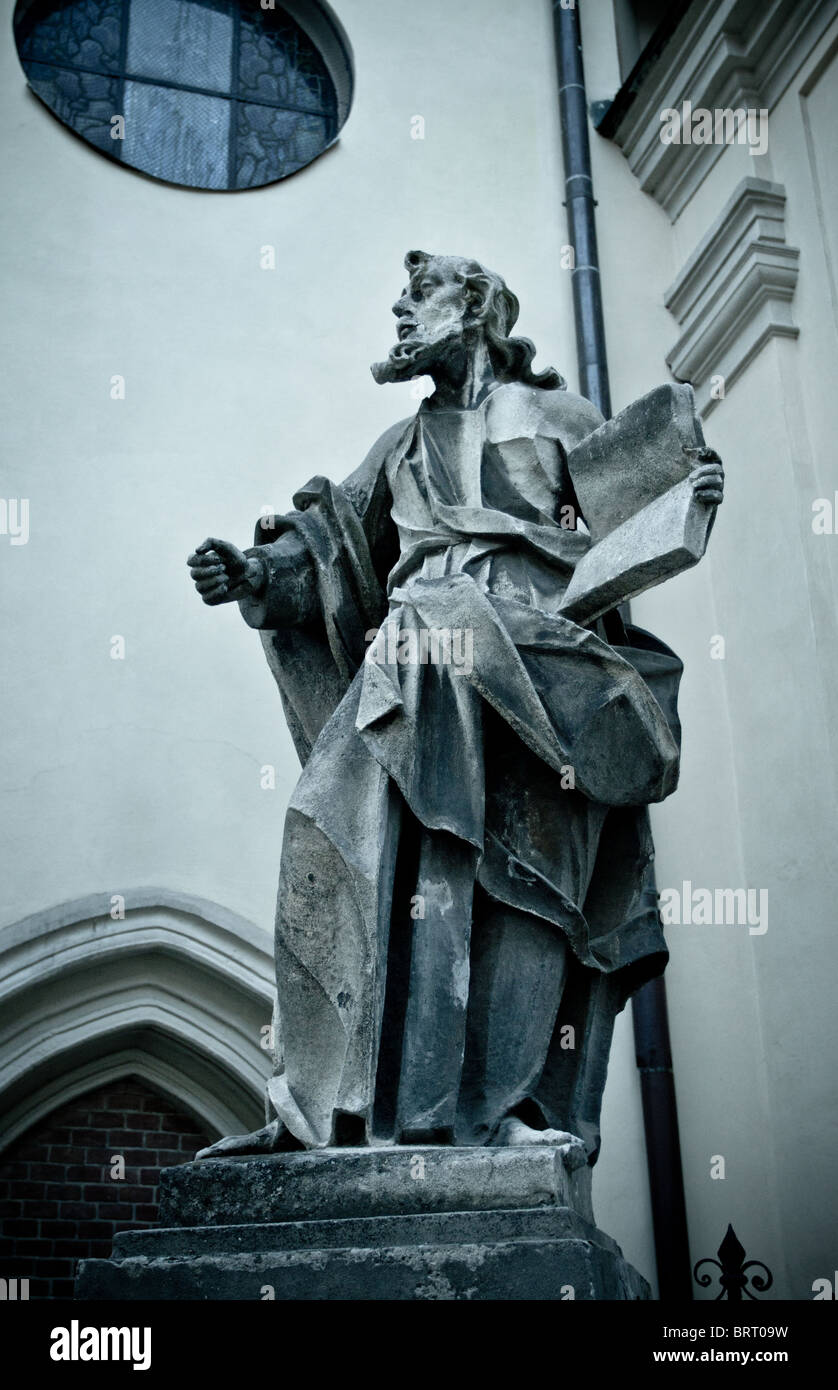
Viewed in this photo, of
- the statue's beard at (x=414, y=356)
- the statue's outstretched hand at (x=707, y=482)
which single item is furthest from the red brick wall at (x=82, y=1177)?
the statue's outstretched hand at (x=707, y=482)

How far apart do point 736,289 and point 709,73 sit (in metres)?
1.09

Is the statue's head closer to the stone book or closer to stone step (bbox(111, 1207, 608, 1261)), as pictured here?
the stone book

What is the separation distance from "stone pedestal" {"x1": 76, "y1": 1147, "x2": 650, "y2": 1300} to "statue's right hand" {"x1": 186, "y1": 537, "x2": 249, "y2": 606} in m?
1.15

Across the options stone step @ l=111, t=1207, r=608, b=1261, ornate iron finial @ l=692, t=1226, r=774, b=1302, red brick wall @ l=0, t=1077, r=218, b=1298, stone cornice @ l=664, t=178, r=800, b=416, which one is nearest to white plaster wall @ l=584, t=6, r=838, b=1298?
stone cornice @ l=664, t=178, r=800, b=416

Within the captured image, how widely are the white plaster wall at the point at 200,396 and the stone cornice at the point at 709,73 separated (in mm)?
466

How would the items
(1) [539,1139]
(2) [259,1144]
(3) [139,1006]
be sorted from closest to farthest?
(1) [539,1139] → (2) [259,1144] → (3) [139,1006]

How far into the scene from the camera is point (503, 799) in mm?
3092

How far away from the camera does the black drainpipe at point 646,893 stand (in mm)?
5391

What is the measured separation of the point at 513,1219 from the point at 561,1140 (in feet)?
0.86

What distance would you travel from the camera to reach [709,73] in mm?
6855

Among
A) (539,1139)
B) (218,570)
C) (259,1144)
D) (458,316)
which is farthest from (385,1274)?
(458,316)

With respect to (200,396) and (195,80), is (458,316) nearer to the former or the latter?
(200,396)

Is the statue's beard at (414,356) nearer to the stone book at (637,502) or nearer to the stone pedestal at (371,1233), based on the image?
the stone book at (637,502)
